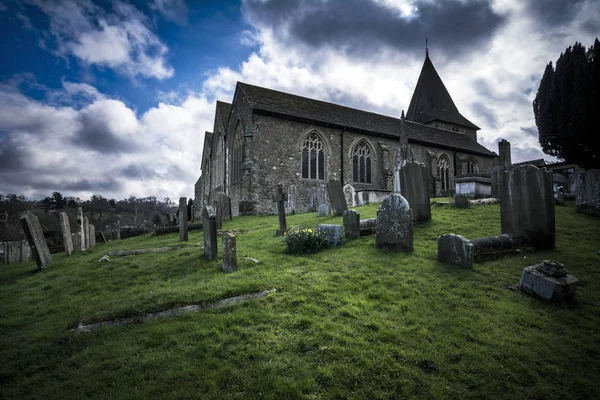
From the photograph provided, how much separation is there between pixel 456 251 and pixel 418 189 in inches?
125

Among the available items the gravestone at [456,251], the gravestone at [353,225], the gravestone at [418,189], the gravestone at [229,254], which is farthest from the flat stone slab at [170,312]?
the gravestone at [418,189]

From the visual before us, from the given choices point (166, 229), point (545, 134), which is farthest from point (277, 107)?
point (545, 134)

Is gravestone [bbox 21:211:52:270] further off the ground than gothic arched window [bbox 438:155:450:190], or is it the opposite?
gothic arched window [bbox 438:155:450:190]

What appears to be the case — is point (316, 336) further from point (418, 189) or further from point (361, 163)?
point (361, 163)

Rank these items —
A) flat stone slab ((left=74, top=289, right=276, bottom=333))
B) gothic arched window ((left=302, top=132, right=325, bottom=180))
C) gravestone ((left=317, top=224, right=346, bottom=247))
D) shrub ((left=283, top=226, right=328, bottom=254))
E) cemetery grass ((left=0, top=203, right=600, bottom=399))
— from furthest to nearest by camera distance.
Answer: gothic arched window ((left=302, top=132, right=325, bottom=180)) → gravestone ((left=317, top=224, right=346, bottom=247)) → shrub ((left=283, top=226, right=328, bottom=254)) → flat stone slab ((left=74, top=289, right=276, bottom=333)) → cemetery grass ((left=0, top=203, right=600, bottom=399))

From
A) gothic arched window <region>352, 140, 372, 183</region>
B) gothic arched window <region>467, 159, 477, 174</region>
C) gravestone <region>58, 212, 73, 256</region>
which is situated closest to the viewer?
gravestone <region>58, 212, 73, 256</region>

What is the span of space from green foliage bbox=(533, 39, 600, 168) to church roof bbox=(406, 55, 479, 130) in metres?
8.57

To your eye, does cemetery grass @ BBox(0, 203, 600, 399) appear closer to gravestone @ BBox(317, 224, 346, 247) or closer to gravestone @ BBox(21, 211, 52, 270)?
gravestone @ BBox(317, 224, 346, 247)

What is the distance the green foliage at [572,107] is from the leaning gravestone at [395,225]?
22.1 m

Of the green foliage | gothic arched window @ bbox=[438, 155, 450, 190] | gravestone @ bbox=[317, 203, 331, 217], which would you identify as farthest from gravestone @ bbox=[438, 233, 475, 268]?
the green foliage

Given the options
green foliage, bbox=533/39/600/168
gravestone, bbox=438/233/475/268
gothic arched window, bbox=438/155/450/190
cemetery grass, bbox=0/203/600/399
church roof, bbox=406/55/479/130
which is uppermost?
church roof, bbox=406/55/479/130

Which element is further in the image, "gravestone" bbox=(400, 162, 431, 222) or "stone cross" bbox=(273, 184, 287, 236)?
"stone cross" bbox=(273, 184, 287, 236)

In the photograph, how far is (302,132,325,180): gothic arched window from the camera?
19.1 m

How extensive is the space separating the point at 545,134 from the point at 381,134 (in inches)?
528
